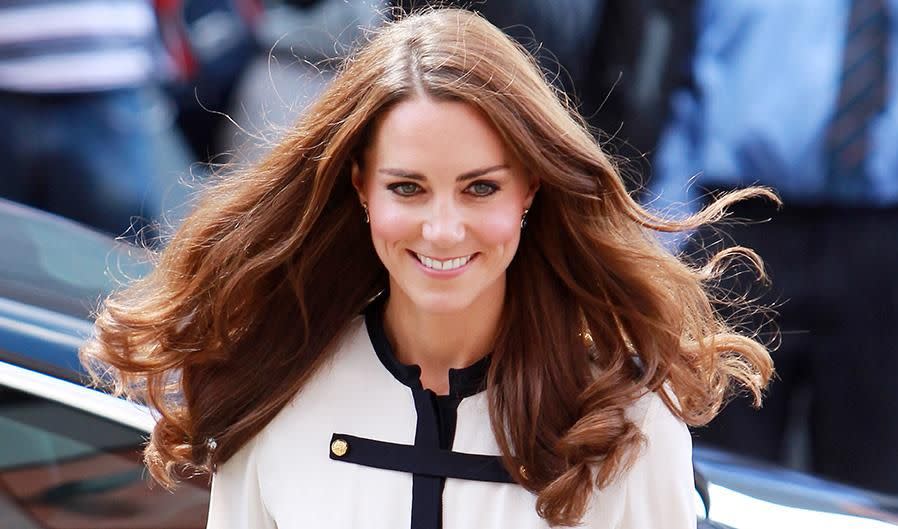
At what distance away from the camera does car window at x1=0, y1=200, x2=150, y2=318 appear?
3.14 meters

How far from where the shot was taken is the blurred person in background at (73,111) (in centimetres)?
544

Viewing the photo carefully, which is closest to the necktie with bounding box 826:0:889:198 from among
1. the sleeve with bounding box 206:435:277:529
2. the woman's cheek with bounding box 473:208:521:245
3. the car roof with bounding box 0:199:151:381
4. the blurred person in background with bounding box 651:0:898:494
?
the blurred person in background with bounding box 651:0:898:494

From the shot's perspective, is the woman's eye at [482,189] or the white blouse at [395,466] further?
the white blouse at [395,466]

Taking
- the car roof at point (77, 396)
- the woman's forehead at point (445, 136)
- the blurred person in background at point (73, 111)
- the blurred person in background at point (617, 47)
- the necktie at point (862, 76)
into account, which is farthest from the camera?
the blurred person in background at point (73, 111)

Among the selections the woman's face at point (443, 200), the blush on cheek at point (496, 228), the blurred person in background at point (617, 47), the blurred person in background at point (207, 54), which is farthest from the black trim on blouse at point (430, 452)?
the blurred person in background at point (207, 54)

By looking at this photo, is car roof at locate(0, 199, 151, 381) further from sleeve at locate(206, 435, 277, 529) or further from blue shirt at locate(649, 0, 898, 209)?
blue shirt at locate(649, 0, 898, 209)

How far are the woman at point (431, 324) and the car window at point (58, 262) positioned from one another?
1.07 ft

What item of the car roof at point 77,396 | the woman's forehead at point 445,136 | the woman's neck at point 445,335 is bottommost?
the car roof at point 77,396

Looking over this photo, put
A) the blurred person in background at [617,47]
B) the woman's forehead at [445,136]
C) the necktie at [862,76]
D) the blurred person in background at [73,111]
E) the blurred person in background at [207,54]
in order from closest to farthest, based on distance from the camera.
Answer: the woman's forehead at [445,136], the necktie at [862,76], the blurred person in background at [617,47], the blurred person in background at [73,111], the blurred person in background at [207,54]

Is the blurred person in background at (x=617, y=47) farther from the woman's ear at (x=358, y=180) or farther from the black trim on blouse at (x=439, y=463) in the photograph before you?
the black trim on blouse at (x=439, y=463)

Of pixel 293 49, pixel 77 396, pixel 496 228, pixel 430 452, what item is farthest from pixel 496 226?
pixel 293 49

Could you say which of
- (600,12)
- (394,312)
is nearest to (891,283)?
(600,12)

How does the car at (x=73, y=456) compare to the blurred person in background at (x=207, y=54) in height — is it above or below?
below

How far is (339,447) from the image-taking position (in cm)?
267
